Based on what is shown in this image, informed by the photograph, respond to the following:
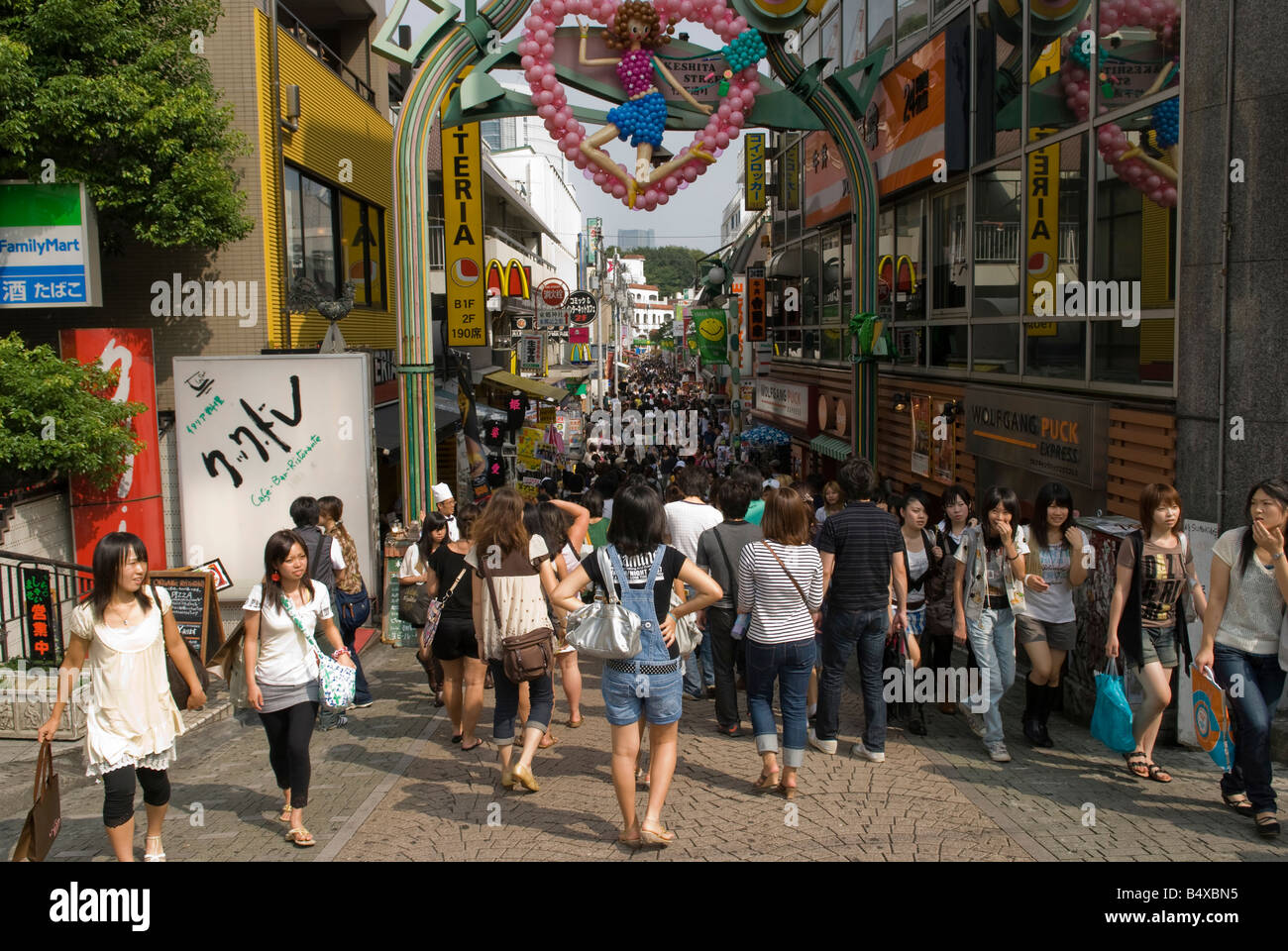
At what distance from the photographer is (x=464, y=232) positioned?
15148 mm

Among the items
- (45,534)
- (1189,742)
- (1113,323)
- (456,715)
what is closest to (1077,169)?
(1113,323)

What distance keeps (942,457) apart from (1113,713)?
7.74 meters

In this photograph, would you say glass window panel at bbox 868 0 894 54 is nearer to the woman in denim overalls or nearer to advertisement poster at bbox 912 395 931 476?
advertisement poster at bbox 912 395 931 476

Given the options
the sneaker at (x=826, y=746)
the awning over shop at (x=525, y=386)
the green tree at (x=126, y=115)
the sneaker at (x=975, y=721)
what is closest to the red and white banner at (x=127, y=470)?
the green tree at (x=126, y=115)

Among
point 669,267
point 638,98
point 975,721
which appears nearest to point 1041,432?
point 975,721

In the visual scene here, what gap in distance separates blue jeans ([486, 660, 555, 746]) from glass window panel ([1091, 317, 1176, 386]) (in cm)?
554

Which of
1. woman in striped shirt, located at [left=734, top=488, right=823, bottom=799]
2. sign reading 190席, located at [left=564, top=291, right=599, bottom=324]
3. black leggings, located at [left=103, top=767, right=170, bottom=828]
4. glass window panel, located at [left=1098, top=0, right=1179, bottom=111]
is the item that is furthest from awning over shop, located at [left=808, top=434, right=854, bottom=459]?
sign reading 190席, located at [left=564, top=291, right=599, bottom=324]

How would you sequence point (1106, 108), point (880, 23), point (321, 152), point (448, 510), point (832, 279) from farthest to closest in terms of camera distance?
point (832, 279)
point (880, 23)
point (321, 152)
point (1106, 108)
point (448, 510)

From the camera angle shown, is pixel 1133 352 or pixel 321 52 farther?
pixel 321 52

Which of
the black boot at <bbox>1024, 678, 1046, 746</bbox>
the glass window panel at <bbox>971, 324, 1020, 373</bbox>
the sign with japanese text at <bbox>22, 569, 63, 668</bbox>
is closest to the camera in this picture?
the black boot at <bbox>1024, 678, 1046, 746</bbox>

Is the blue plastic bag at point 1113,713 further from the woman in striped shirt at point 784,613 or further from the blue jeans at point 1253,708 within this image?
the woman in striped shirt at point 784,613

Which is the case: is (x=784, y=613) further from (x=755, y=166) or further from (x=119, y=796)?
(x=755, y=166)

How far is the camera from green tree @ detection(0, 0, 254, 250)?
34.1ft

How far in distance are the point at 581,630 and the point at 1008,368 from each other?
830 centimetres
